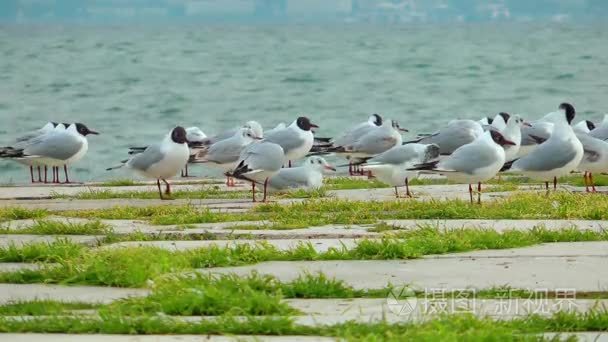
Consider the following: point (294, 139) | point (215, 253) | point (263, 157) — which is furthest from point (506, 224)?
point (294, 139)

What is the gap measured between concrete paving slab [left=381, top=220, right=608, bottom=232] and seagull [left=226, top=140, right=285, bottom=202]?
3.86 metres

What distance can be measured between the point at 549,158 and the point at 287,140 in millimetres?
4766

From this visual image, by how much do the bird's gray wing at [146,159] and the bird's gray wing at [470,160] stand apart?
3.39 metres

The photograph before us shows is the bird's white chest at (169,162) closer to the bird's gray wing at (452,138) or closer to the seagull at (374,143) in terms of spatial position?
the seagull at (374,143)

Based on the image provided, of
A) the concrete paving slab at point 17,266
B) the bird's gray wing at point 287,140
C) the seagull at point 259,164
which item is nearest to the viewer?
the concrete paving slab at point 17,266

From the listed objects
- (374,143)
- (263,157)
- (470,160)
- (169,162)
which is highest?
(470,160)

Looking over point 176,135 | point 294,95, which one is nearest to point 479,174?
point 176,135

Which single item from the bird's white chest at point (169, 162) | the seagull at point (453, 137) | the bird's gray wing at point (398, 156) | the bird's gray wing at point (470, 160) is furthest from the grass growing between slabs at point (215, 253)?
the seagull at point (453, 137)

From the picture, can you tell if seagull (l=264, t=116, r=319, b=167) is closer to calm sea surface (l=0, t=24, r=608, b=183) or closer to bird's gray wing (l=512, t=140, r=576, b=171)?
bird's gray wing (l=512, t=140, r=576, b=171)

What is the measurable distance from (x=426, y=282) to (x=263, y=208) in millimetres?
4454

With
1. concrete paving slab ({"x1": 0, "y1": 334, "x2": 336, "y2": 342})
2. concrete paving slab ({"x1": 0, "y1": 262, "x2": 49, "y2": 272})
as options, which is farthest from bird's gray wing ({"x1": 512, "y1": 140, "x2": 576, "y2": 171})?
concrete paving slab ({"x1": 0, "y1": 334, "x2": 336, "y2": 342})

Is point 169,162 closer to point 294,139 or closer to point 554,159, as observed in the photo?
point 294,139

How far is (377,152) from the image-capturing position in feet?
59.5

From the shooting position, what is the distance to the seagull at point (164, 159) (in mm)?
14914
